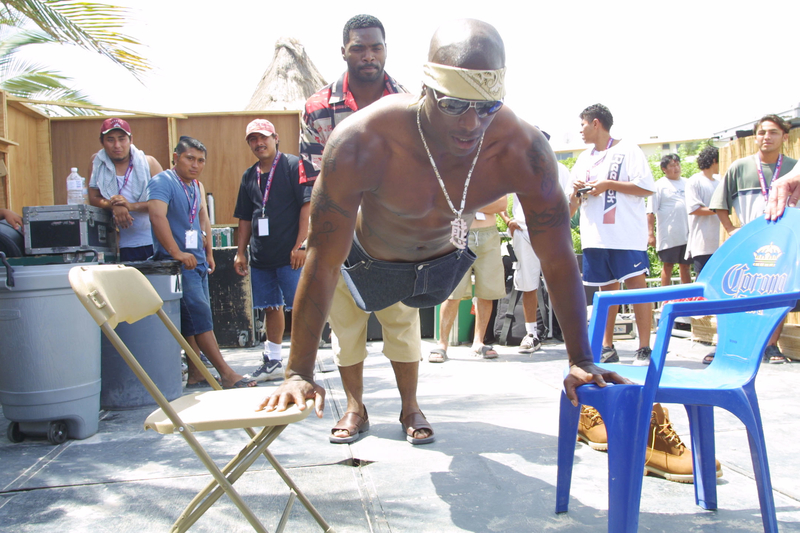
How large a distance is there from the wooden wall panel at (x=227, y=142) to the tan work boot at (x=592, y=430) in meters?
6.07

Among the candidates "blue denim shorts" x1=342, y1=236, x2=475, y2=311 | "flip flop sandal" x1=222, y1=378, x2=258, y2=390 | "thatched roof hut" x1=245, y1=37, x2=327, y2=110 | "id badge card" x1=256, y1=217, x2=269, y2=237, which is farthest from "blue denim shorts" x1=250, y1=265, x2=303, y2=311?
"thatched roof hut" x1=245, y1=37, x2=327, y2=110

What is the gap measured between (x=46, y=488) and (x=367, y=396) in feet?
6.66

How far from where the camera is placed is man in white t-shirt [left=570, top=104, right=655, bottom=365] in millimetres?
4723

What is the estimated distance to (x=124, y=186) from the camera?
4816 millimetres

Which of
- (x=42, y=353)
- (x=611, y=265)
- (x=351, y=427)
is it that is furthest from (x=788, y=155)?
(x=42, y=353)

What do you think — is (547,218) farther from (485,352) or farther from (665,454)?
(485,352)

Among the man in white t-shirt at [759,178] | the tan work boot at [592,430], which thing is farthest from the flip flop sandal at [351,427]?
the man in white t-shirt at [759,178]

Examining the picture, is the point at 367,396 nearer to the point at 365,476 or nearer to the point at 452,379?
the point at 452,379

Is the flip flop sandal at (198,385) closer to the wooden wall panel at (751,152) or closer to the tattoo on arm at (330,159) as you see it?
the tattoo on arm at (330,159)

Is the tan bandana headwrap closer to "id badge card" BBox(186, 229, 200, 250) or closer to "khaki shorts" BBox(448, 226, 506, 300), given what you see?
"id badge card" BBox(186, 229, 200, 250)

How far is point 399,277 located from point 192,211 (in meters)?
2.64

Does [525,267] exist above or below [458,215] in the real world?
below

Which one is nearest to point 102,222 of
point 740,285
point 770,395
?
point 740,285

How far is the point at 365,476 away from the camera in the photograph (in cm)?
253
